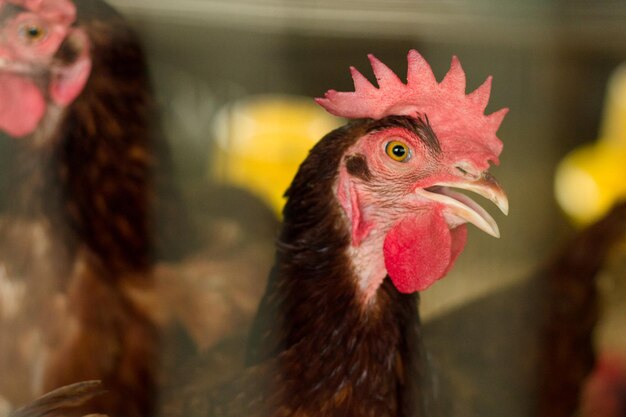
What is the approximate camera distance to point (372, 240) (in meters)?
0.67

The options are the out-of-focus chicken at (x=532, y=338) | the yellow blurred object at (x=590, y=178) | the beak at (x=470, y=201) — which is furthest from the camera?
the yellow blurred object at (x=590, y=178)

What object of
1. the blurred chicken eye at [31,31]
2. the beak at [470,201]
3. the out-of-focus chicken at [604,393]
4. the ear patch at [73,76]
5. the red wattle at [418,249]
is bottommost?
the out-of-focus chicken at [604,393]

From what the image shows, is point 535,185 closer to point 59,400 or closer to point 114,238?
point 114,238

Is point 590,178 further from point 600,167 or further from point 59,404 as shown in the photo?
point 59,404

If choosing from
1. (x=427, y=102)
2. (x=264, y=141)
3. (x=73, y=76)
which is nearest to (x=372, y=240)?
(x=427, y=102)

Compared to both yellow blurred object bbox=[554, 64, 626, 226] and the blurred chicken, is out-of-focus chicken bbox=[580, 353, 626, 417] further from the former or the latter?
the blurred chicken

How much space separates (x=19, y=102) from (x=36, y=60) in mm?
56

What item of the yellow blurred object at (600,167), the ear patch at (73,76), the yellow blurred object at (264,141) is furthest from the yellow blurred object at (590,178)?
the ear patch at (73,76)

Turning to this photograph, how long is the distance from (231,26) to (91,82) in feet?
0.67

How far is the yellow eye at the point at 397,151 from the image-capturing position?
25.3 inches

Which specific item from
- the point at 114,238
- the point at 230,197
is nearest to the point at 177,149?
the point at 230,197

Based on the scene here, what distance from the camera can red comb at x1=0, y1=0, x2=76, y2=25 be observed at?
784 mm

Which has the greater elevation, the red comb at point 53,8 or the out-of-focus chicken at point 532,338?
the red comb at point 53,8

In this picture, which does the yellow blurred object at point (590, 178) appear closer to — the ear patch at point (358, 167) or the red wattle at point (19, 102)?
the ear patch at point (358, 167)
